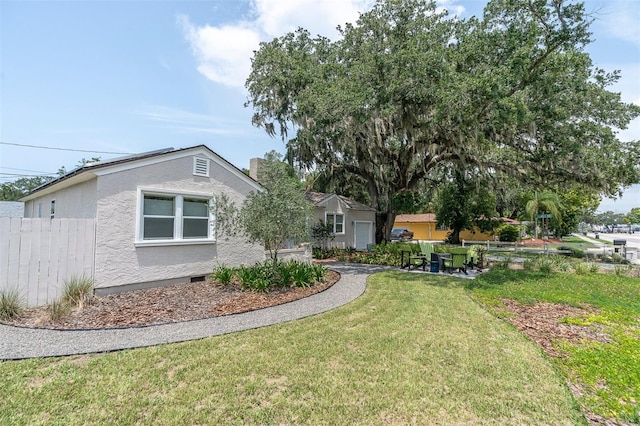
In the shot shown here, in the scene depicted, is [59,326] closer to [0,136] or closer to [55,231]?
Result: [55,231]

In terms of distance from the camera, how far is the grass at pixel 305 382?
2.91 meters

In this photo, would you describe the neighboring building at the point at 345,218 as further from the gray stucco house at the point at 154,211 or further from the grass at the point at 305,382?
the grass at the point at 305,382

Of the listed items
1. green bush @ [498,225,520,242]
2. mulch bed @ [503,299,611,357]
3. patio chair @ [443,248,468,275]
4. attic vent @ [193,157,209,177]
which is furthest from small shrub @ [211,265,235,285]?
green bush @ [498,225,520,242]

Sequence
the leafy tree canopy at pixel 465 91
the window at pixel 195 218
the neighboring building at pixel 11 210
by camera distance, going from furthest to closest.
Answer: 1. the neighboring building at pixel 11 210
2. the leafy tree canopy at pixel 465 91
3. the window at pixel 195 218

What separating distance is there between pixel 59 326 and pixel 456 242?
3072 cm

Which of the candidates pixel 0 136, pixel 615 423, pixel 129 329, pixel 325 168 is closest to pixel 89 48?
pixel 129 329

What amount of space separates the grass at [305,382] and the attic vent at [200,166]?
219 inches

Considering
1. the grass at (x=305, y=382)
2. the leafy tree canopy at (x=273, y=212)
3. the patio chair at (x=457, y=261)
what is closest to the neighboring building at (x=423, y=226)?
the patio chair at (x=457, y=261)

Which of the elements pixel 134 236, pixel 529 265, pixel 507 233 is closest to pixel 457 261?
pixel 529 265

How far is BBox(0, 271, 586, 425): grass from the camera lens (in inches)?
114

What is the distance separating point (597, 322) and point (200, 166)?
10096 mm

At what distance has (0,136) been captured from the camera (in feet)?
70.4

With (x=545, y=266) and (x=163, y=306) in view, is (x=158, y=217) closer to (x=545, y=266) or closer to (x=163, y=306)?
(x=163, y=306)

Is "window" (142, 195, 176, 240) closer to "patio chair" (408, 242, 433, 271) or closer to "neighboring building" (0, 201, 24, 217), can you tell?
"patio chair" (408, 242, 433, 271)
